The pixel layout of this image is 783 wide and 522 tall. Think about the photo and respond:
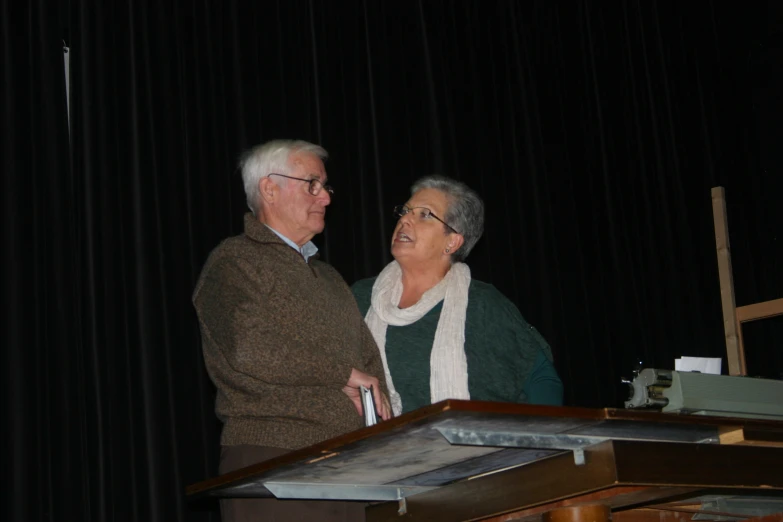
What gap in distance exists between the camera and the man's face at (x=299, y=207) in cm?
242

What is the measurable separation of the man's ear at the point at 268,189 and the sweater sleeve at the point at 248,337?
1.12ft

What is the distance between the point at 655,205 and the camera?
5.18 m

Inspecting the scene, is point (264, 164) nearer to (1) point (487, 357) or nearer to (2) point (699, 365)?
(1) point (487, 357)

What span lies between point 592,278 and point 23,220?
2.83 meters

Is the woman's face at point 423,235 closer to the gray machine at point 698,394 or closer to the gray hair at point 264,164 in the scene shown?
the gray hair at point 264,164

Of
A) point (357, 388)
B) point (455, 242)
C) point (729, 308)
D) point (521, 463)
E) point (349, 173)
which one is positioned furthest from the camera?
point (729, 308)

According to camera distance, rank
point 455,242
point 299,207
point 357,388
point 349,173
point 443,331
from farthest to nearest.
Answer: point 349,173 → point 455,242 → point 443,331 → point 299,207 → point 357,388

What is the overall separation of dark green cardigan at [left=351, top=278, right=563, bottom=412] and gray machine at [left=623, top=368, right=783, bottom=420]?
1.38ft

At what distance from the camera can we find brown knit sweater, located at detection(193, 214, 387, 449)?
1998 mm

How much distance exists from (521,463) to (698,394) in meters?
0.66

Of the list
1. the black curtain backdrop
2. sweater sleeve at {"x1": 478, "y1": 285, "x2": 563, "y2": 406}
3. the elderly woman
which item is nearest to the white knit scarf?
the elderly woman

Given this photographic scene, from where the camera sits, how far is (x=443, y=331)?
8.57 ft

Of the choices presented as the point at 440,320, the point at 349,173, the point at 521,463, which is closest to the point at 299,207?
the point at 440,320

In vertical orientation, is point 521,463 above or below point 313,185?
below
